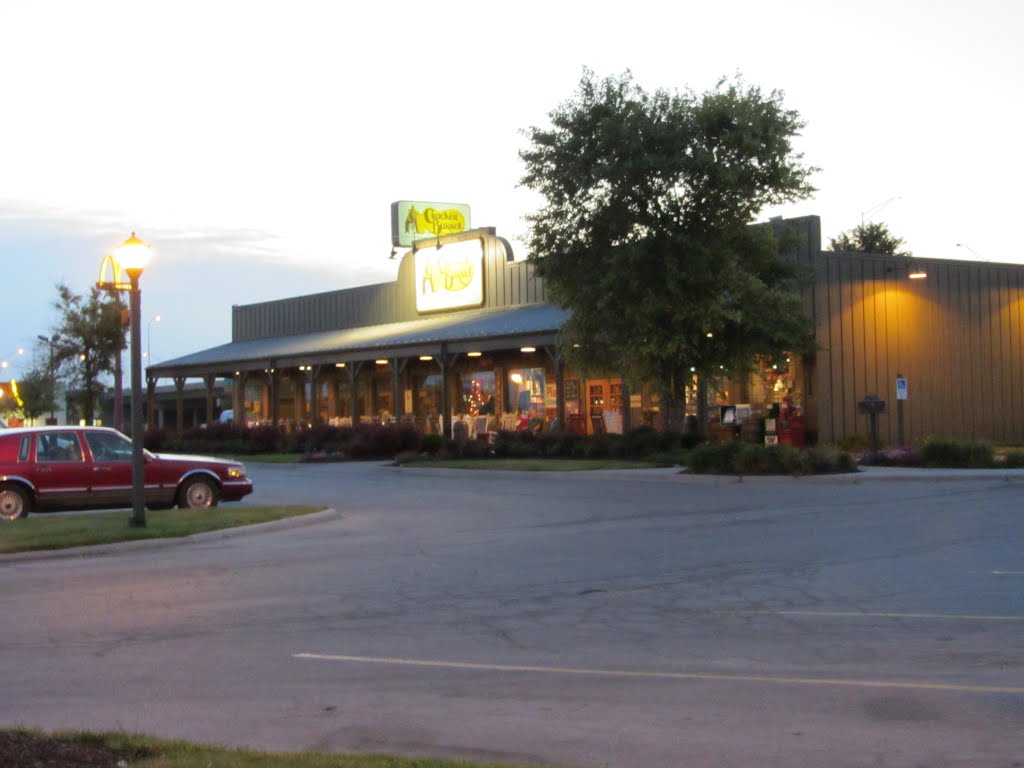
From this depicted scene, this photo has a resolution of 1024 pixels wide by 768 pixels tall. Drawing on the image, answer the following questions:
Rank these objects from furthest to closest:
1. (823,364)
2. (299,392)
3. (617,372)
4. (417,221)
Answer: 1. (299,392)
2. (417,221)
3. (617,372)
4. (823,364)

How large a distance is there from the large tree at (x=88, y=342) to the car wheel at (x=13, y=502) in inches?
1019

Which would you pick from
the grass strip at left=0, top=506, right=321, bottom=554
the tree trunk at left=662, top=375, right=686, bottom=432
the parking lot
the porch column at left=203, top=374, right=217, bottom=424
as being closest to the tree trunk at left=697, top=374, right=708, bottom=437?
the tree trunk at left=662, top=375, right=686, bottom=432

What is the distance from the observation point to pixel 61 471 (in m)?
20.6

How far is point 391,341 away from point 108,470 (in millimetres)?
24373

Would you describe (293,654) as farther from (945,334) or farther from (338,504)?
(945,334)

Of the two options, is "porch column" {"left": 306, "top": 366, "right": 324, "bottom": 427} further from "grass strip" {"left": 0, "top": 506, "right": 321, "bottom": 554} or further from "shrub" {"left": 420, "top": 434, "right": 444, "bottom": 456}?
"grass strip" {"left": 0, "top": 506, "right": 321, "bottom": 554}

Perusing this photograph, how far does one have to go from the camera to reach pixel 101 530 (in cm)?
1761

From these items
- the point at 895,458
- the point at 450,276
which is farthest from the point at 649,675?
the point at 450,276

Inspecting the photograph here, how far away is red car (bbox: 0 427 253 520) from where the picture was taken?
20266 millimetres

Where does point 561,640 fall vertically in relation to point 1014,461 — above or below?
below

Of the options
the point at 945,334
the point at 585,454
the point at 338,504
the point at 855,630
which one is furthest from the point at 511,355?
the point at 855,630

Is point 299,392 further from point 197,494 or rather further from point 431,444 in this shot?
point 197,494

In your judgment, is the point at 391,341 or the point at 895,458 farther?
the point at 391,341

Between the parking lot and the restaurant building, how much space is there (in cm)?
1683
